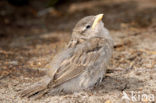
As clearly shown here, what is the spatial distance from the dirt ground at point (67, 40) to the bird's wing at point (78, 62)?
278 millimetres

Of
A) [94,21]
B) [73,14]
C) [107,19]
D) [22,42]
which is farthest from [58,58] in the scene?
[73,14]

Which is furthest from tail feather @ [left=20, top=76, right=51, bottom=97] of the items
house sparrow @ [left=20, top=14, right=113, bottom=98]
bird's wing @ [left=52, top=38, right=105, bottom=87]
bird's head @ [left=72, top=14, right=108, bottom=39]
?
bird's head @ [left=72, top=14, right=108, bottom=39]

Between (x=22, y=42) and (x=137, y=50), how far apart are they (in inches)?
111

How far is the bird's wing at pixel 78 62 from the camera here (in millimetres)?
3971

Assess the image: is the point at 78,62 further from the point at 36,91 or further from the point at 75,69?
the point at 36,91

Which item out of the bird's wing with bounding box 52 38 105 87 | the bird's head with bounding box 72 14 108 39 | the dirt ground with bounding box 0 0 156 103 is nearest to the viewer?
the bird's wing with bounding box 52 38 105 87

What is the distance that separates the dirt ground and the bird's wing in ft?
0.91

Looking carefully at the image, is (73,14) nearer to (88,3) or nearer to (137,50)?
(88,3)

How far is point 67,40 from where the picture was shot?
6691 millimetres

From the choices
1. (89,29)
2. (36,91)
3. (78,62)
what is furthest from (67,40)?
(36,91)

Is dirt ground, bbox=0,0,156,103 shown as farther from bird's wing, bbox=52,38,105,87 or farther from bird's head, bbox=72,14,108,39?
bird's head, bbox=72,14,108,39

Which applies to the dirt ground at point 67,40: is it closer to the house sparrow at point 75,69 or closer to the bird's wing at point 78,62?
the house sparrow at point 75,69

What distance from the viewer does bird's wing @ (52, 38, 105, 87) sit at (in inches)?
156

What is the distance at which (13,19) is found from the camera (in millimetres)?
9031
